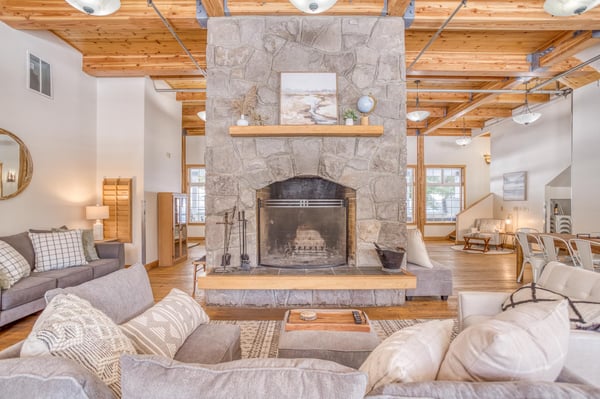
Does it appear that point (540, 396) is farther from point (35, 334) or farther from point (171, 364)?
point (35, 334)

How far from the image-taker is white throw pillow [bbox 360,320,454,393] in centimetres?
96

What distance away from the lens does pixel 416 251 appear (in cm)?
412

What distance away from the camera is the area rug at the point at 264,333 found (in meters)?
2.62

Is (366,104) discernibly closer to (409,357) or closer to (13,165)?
(409,357)

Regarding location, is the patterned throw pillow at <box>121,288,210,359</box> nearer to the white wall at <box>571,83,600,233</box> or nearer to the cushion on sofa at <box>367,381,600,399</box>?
the cushion on sofa at <box>367,381,600,399</box>

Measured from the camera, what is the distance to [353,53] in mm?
3848

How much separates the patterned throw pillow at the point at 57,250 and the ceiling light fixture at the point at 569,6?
5487 millimetres

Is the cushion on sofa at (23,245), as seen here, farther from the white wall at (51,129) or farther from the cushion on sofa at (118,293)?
the cushion on sofa at (118,293)

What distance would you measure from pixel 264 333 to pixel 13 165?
12.2 ft

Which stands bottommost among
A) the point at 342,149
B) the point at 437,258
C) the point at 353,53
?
the point at 437,258

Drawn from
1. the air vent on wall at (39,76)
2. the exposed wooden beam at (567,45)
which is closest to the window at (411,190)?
the exposed wooden beam at (567,45)

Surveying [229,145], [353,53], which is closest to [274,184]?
[229,145]

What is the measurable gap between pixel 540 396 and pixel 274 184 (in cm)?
358

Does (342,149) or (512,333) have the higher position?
(342,149)
